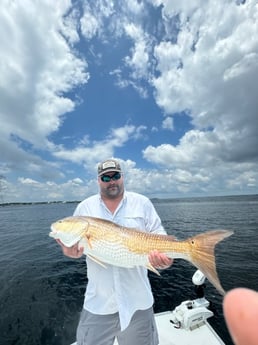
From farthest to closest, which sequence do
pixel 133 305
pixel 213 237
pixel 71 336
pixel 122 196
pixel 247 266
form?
pixel 247 266 < pixel 71 336 < pixel 122 196 < pixel 133 305 < pixel 213 237

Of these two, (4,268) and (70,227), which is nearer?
(70,227)

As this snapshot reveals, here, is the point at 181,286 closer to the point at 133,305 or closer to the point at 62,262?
the point at 62,262

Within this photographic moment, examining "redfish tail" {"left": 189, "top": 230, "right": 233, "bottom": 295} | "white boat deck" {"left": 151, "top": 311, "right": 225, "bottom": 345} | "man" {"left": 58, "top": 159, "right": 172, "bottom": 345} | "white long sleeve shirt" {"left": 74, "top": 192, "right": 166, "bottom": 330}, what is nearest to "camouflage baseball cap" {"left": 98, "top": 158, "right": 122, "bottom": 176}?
"man" {"left": 58, "top": 159, "right": 172, "bottom": 345}

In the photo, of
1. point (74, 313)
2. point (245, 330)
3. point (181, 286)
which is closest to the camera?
point (245, 330)

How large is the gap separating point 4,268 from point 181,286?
39.9 feet

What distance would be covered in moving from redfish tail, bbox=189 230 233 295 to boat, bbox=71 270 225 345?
11.4 ft

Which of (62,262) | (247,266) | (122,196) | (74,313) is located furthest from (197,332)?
(62,262)

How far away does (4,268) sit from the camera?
16.0 m

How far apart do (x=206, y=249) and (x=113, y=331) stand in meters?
1.93

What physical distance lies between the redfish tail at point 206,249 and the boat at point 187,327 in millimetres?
3486

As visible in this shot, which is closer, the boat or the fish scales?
the fish scales

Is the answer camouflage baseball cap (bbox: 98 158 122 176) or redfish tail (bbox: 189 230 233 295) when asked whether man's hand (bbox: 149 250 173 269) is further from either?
camouflage baseball cap (bbox: 98 158 122 176)

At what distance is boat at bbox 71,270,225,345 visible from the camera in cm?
549

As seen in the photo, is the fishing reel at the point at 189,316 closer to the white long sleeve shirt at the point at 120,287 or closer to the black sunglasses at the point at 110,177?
the white long sleeve shirt at the point at 120,287
